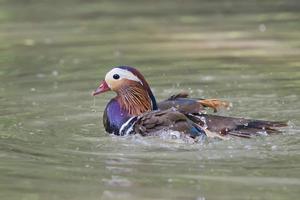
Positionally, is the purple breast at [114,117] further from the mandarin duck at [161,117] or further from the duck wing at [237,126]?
the duck wing at [237,126]

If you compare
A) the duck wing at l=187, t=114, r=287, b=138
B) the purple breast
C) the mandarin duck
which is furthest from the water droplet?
the duck wing at l=187, t=114, r=287, b=138

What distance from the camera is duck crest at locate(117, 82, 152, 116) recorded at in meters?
10.4

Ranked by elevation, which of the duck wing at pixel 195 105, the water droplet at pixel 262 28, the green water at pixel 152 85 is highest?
the water droplet at pixel 262 28

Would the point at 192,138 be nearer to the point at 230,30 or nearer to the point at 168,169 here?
the point at 168,169

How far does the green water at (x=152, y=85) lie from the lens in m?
8.30

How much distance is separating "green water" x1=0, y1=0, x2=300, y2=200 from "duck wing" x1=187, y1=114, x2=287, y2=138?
11 cm

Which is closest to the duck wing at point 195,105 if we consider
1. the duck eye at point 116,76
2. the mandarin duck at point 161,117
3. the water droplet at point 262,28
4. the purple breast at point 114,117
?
the mandarin duck at point 161,117

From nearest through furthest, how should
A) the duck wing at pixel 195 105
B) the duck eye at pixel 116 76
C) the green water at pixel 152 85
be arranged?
the green water at pixel 152 85, the duck wing at pixel 195 105, the duck eye at pixel 116 76

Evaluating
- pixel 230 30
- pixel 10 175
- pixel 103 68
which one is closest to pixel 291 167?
pixel 10 175

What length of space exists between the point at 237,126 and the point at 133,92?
1235 mm

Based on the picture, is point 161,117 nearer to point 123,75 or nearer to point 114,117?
point 114,117

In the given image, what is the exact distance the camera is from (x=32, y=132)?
10.5 metres

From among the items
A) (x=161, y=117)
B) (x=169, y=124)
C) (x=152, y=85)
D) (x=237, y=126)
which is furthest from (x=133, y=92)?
(x=152, y=85)

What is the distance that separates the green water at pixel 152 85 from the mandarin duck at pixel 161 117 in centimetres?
14
